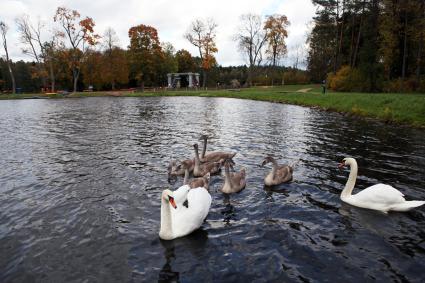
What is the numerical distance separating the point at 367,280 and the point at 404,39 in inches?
1805

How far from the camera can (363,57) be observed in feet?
151

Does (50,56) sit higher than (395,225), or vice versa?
(50,56)

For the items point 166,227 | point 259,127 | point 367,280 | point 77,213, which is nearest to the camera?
point 367,280

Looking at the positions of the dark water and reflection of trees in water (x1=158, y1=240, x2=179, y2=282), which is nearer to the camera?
reflection of trees in water (x1=158, y1=240, x2=179, y2=282)

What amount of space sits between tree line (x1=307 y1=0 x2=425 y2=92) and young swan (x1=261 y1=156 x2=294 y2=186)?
3424 cm

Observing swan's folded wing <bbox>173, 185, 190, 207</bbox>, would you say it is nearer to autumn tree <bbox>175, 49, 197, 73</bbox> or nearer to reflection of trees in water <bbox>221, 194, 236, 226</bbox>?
reflection of trees in water <bbox>221, 194, 236, 226</bbox>

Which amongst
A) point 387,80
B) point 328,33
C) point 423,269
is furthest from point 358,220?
point 328,33

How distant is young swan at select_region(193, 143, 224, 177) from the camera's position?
1227cm

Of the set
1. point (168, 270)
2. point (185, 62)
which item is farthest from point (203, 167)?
point (185, 62)

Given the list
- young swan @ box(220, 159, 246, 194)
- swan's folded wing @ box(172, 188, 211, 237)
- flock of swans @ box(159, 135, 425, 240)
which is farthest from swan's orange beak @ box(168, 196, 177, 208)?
young swan @ box(220, 159, 246, 194)

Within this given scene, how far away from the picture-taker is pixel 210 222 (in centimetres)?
842

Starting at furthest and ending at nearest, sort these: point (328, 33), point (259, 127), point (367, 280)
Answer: point (328, 33), point (259, 127), point (367, 280)

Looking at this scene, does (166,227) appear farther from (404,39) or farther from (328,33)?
(328,33)

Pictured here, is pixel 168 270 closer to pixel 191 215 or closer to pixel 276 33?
pixel 191 215
